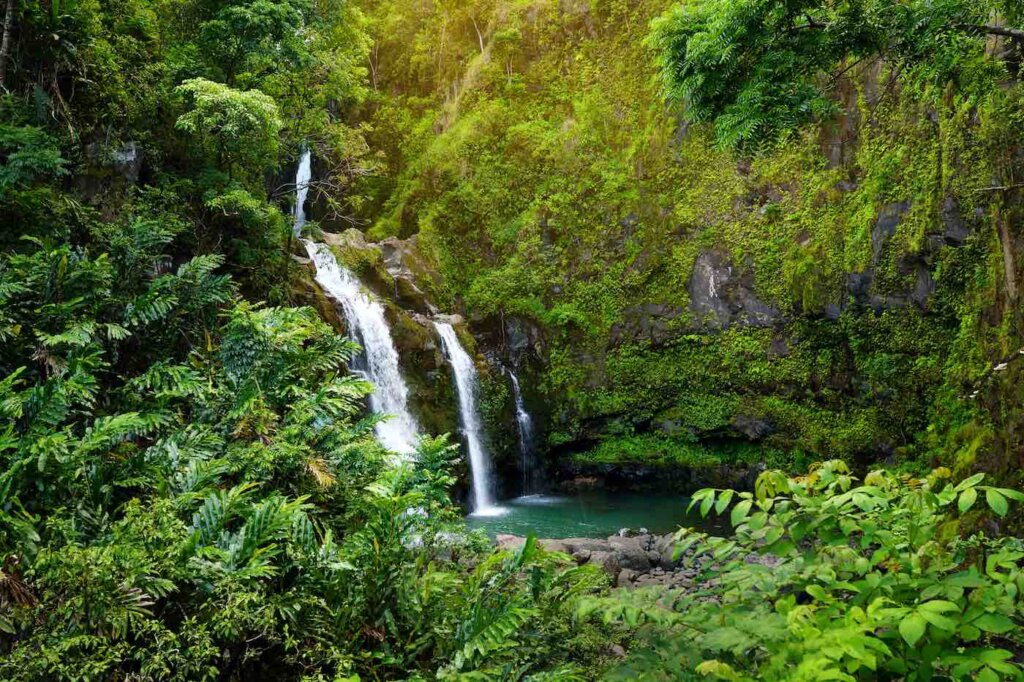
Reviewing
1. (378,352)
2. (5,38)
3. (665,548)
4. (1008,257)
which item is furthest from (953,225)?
(5,38)

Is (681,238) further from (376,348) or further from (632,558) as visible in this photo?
(632,558)

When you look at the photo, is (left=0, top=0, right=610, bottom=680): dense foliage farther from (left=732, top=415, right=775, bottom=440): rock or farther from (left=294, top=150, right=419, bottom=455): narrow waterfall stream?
(left=732, top=415, right=775, bottom=440): rock

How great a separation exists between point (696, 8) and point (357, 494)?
4.46m

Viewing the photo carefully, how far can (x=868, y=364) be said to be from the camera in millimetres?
11945

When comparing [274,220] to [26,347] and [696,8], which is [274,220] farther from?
[696,8]

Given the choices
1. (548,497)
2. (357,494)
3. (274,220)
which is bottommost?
(548,497)

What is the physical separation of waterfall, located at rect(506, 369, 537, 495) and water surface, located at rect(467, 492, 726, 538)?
457 mm

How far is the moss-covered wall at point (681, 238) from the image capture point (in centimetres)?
1033

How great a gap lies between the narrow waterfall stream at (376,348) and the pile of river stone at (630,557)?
3.99 m

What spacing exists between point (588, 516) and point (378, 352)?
5.41 metres

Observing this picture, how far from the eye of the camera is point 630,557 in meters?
8.59

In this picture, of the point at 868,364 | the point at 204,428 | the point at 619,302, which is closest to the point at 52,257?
the point at 204,428

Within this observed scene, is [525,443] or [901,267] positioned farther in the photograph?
[525,443]

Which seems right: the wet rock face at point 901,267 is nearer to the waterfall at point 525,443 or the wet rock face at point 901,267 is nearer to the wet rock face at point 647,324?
the wet rock face at point 647,324
